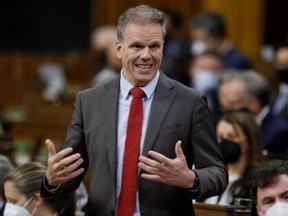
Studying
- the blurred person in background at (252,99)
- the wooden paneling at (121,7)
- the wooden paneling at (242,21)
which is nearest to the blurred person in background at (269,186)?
the blurred person in background at (252,99)

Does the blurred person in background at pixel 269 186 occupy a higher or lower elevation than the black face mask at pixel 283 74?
higher

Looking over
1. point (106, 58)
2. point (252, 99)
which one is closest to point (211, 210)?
point (252, 99)

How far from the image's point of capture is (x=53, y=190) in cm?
428

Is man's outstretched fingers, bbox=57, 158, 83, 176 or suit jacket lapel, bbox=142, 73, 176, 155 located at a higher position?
suit jacket lapel, bbox=142, 73, 176, 155

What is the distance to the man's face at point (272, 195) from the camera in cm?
428

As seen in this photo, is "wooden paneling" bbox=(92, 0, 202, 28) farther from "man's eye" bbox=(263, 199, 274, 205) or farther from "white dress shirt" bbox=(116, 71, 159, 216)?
"man's eye" bbox=(263, 199, 274, 205)

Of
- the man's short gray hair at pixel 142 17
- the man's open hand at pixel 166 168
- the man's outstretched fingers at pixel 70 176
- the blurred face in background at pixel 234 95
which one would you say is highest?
the man's short gray hair at pixel 142 17

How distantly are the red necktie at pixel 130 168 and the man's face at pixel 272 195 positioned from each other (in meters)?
→ 0.51

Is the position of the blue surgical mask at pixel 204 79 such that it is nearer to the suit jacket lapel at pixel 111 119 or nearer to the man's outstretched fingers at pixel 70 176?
the suit jacket lapel at pixel 111 119

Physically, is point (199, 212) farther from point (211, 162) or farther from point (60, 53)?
point (60, 53)

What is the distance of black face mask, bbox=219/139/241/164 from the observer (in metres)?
5.70

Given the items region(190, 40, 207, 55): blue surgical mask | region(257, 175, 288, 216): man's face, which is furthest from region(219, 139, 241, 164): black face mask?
region(190, 40, 207, 55): blue surgical mask

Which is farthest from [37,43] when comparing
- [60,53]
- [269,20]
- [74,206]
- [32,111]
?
[74,206]

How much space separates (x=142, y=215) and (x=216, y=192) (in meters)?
0.31
